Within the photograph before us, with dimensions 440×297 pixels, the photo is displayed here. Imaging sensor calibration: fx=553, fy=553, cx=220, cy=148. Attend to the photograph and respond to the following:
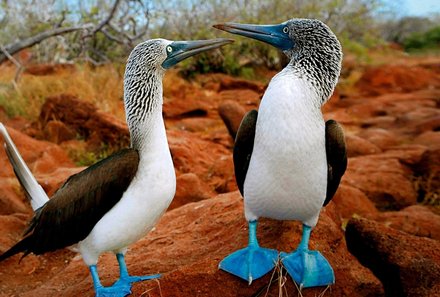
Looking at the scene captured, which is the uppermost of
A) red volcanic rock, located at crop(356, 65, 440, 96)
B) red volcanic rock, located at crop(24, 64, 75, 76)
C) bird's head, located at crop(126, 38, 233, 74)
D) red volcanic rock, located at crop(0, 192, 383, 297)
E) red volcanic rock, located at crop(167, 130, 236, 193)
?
bird's head, located at crop(126, 38, 233, 74)

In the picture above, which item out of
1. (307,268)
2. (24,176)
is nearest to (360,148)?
(307,268)

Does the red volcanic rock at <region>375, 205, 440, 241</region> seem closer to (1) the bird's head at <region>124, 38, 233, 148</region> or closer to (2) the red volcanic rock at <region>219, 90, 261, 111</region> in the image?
(1) the bird's head at <region>124, 38, 233, 148</region>

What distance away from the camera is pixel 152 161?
99.7 inches

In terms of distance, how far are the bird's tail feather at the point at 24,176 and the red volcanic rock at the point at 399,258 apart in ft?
6.28

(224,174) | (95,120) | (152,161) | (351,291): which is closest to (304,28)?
(152,161)

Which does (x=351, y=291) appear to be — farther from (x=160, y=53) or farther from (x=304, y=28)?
(x=160, y=53)

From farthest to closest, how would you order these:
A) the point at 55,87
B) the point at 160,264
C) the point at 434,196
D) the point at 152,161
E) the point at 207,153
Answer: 1. the point at 55,87
2. the point at 207,153
3. the point at 434,196
4. the point at 160,264
5. the point at 152,161

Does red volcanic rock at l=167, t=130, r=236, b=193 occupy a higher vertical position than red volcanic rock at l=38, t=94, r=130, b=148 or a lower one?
lower

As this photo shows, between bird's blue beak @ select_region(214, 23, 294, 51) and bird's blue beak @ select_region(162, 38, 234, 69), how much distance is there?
0.29 ft

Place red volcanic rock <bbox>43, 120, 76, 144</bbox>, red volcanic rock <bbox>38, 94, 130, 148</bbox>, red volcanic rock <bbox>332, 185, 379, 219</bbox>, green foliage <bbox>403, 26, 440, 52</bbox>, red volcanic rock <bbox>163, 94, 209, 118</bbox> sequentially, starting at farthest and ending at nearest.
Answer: green foliage <bbox>403, 26, 440, 52</bbox> → red volcanic rock <bbox>163, 94, 209, 118</bbox> → red volcanic rock <bbox>43, 120, 76, 144</bbox> → red volcanic rock <bbox>38, 94, 130, 148</bbox> → red volcanic rock <bbox>332, 185, 379, 219</bbox>

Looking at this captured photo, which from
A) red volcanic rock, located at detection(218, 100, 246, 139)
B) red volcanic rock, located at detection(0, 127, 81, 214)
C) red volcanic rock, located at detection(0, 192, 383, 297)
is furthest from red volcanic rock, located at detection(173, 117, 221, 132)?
red volcanic rock, located at detection(0, 192, 383, 297)

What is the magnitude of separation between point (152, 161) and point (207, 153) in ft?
13.6

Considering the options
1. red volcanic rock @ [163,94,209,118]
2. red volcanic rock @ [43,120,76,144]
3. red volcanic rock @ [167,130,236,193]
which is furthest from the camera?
red volcanic rock @ [163,94,209,118]

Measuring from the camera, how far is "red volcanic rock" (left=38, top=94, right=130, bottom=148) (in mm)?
6797
